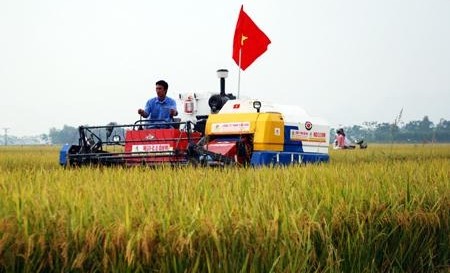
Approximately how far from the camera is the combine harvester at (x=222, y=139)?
9711mm

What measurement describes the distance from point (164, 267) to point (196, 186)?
2.16 meters

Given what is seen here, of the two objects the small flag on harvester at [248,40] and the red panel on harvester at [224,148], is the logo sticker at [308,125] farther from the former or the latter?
the small flag on harvester at [248,40]

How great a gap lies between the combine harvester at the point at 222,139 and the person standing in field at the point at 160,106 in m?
0.43

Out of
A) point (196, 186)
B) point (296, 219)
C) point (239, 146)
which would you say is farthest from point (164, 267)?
point (239, 146)

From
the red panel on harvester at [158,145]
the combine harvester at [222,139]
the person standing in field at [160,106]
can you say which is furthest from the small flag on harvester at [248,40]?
the red panel on harvester at [158,145]

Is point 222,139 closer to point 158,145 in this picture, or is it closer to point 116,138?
point 158,145

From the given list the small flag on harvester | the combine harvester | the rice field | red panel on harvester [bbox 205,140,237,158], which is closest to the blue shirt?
the combine harvester

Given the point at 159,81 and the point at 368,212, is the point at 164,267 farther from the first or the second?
the point at 159,81

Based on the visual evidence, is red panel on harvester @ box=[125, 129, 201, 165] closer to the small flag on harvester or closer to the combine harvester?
the combine harvester

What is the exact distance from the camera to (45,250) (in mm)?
3076

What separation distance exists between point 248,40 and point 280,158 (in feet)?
14.3

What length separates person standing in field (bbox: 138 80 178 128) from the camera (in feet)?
36.2

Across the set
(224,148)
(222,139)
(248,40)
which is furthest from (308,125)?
(248,40)

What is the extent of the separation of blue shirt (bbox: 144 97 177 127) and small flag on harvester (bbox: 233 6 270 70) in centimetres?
278
